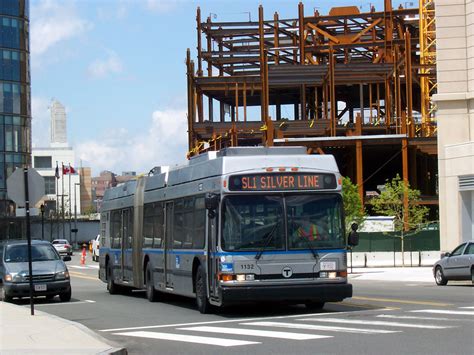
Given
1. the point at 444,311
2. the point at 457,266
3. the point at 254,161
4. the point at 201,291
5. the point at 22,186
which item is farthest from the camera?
the point at 457,266

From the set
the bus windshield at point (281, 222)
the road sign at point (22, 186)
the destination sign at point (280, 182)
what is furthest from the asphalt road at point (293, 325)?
the road sign at point (22, 186)

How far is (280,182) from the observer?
58.6 ft

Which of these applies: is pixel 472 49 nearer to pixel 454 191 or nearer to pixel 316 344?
pixel 454 191

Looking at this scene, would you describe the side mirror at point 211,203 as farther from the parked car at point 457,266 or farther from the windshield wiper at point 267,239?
the parked car at point 457,266

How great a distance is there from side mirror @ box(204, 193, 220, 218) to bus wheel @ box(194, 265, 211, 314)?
135cm

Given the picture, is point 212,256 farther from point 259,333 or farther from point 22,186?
point 22,186

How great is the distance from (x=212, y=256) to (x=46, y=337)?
4316 mm

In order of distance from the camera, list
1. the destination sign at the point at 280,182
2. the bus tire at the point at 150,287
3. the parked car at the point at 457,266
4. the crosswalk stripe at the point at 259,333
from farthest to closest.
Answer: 1. the parked car at the point at 457,266
2. the bus tire at the point at 150,287
3. the destination sign at the point at 280,182
4. the crosswalk stripe at the point at 259,333

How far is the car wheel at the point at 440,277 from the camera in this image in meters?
29.4

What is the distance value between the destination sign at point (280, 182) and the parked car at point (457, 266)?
38.1ft

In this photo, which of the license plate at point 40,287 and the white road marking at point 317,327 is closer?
the white road marking at point 317,327

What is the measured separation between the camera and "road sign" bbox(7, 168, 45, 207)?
62.9 ft

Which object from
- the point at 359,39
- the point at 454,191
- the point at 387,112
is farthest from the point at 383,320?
the point at 359,39

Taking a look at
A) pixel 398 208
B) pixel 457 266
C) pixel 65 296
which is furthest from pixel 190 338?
pixel 398 208
